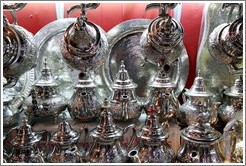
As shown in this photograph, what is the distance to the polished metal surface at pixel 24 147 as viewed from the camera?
0.77 m

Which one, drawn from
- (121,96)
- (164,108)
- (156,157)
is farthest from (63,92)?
(156,157)

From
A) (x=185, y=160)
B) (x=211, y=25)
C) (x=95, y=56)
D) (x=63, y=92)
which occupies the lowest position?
(x=185, y=160)

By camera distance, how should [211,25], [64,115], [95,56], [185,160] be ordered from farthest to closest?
[211,25] < [64,115] < [95,56] < [185,160]

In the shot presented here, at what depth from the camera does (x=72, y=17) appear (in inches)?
47.7

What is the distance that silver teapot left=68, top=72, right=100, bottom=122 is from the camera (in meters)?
0.96

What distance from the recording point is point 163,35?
0.90 m

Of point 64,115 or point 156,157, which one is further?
point 64,115

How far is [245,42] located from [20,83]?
76cm

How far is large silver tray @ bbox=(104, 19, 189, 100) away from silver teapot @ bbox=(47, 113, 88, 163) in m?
0.37

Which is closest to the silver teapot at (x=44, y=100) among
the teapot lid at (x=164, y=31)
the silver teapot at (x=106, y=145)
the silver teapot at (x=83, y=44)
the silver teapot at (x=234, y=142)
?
the silver teapot at (x=83, y=44)

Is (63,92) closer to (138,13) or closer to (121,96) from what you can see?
(121,96)

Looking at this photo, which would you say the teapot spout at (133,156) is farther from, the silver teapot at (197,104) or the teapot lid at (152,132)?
the silver teapot at (197,104)

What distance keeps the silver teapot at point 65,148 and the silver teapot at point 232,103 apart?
1.51 ft

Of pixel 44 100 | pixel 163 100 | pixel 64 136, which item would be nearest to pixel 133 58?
pixel 163 100
